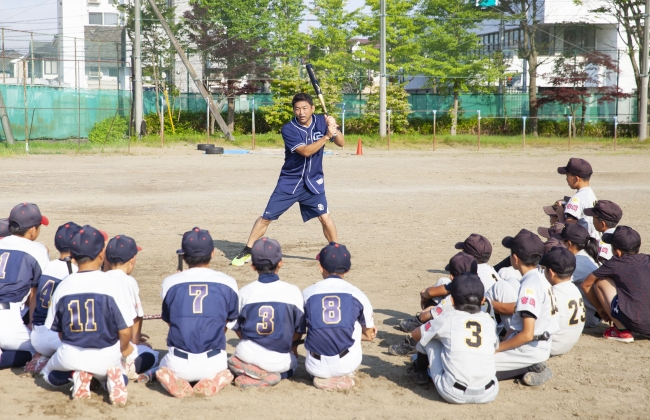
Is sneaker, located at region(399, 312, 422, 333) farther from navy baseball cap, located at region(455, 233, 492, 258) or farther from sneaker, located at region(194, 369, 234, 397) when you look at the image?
sneaker, located at region(194, 369, 234, 397)

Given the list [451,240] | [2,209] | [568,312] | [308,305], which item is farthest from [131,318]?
[2,209]

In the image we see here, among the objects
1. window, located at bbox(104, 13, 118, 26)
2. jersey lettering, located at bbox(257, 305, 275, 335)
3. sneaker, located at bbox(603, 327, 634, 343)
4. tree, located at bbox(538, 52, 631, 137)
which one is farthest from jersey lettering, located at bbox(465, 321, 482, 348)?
window, located at bbox(104, 13, 118, 26)

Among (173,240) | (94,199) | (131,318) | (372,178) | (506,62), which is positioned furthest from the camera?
(506,62)

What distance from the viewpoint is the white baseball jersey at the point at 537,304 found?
195 inches

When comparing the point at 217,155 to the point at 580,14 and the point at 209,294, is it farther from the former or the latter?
the point at 580,14

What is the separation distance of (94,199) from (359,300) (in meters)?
10.3

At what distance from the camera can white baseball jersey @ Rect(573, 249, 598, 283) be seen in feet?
21.7

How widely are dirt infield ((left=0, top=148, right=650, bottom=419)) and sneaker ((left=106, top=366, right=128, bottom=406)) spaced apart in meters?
0.07

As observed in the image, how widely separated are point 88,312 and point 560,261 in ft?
11.6

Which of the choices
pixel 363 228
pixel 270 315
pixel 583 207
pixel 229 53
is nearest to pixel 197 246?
pixel 270 315

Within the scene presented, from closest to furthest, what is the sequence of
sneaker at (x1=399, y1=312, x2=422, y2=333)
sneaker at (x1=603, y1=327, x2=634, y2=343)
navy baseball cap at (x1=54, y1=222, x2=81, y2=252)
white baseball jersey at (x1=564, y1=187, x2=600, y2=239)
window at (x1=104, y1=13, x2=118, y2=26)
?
navy baseball cap at (x1=54, y1=222, x2=81, y2=252) → sneaker at (x1=603, y1=327, x2=634, y2=343) → sneaker at (x1=399, y1=312, x2=422, y2=333) → white baseball jersey at (x1=564, y1=187, x2=600, y2=239) → window at (x1=104, y1=13, x2=118, y2=26)

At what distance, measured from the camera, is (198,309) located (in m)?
4.78

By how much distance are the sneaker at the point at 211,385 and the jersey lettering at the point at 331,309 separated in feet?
2.69

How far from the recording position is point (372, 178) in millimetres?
18609
